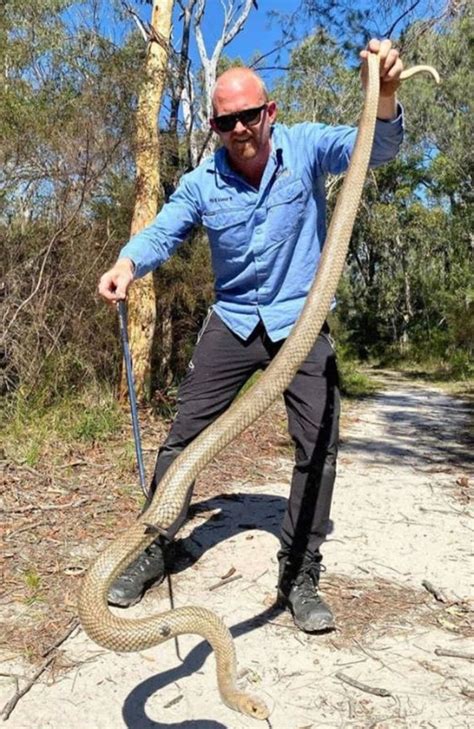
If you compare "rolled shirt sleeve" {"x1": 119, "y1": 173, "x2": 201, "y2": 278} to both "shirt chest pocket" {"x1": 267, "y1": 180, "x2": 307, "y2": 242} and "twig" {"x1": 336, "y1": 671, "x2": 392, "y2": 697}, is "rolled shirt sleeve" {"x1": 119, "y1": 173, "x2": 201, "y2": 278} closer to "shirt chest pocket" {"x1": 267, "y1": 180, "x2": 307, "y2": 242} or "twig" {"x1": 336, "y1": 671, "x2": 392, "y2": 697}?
"shirt chest pocket" {"x1": 267, "y1": 180, "x2": 307, "y2": 242}

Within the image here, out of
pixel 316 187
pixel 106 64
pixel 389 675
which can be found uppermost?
pixel 106 64

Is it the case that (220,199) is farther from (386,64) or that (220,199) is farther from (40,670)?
(40,670)

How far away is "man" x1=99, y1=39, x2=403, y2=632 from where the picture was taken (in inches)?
125

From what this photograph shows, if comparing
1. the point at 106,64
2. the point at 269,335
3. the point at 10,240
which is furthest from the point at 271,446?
the point at 106,64

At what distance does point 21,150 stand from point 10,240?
0.90 m

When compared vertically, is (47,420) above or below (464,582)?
above

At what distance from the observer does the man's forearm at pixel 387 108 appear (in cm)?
295

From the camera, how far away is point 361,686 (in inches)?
106

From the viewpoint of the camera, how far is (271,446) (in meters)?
6.93

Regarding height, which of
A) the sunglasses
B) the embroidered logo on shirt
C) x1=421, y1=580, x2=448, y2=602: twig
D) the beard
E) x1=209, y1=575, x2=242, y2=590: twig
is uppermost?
the sunglasses

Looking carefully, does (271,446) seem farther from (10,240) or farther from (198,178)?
(198,178)

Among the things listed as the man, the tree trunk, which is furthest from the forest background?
the man

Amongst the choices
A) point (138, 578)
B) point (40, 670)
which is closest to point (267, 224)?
point (138, 578)

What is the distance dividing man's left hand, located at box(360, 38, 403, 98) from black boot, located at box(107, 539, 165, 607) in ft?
7.50
